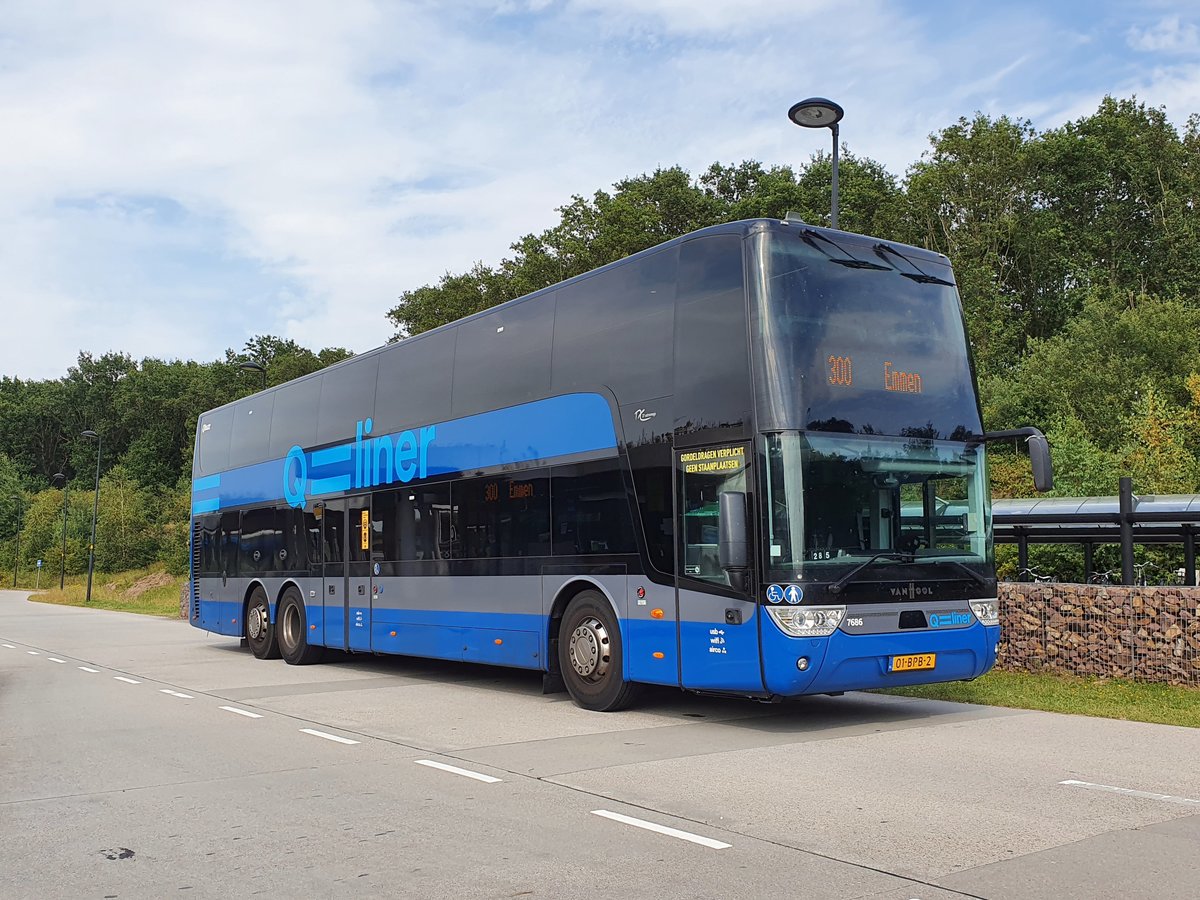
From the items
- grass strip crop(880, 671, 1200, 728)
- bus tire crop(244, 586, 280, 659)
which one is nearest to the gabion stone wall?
grass strip crop(880, 671, 1200, 728)

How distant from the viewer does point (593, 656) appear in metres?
12.1

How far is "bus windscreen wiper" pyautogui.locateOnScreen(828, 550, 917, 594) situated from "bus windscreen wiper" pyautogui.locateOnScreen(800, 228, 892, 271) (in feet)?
8.88

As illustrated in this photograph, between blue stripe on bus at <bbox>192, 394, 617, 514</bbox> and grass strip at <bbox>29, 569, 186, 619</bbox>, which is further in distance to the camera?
grass strip at <bbox>29, 569, 186, 619</bbox>

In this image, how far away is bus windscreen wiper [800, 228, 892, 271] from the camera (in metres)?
10.8

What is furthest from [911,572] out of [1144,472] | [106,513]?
[106,513]

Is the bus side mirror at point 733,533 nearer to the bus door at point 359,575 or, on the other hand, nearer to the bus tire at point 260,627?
the bus door at point 359,575

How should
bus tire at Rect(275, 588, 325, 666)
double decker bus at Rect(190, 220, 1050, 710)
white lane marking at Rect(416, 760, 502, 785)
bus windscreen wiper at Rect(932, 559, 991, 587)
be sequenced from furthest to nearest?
bus tire at Rect(275, 588, 325, 666) < bus windscreen wiper at Rect(932, 559, 991, 587) < double decker bus at Rect(190, 220, 1050, 710) < white lane marking at Rect(416, 760, 502, 785)

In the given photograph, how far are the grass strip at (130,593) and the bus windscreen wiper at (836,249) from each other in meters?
33.7

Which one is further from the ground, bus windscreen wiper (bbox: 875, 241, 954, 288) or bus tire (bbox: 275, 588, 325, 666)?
bus windscreen wiper (bbox: 875, 241, 954, 288)

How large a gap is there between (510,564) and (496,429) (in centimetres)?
161

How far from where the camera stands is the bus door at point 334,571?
1742 cm

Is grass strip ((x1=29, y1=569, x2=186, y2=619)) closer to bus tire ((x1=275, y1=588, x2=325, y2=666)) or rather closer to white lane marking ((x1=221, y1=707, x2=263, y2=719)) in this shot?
bus tire ((x1=275, y1=588, x2=325, y2=666))

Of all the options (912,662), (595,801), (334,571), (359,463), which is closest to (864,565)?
(912,662)

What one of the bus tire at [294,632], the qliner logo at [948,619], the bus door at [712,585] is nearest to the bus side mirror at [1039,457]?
the qliner logo at [948,619]
